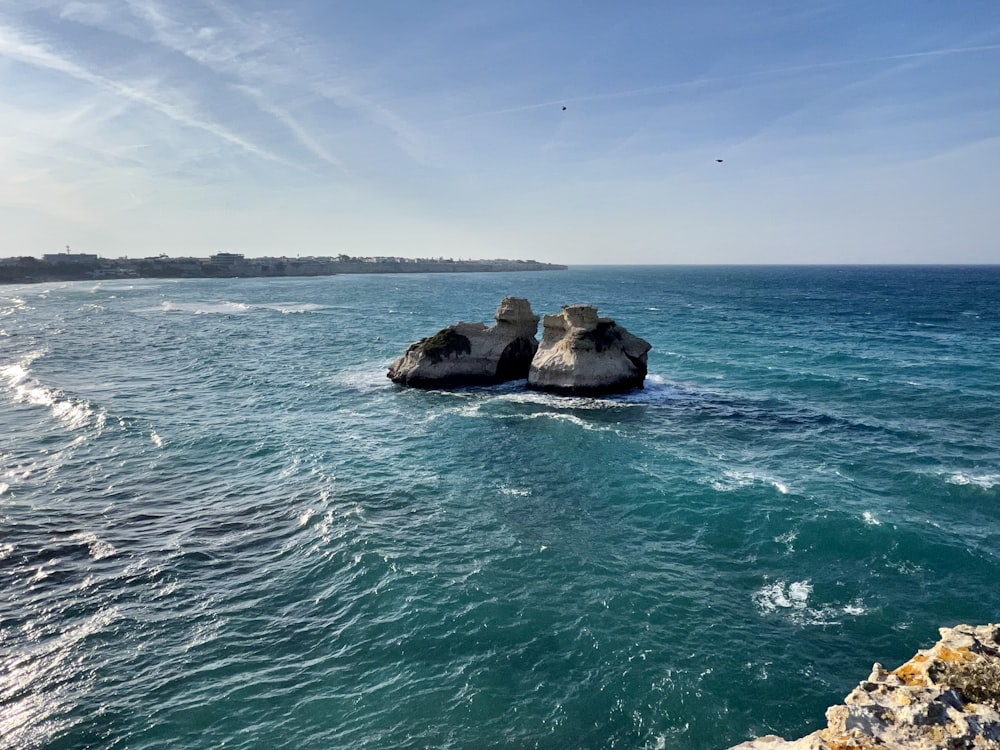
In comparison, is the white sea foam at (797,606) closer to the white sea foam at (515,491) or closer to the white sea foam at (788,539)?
the white sea foam at (788,539)

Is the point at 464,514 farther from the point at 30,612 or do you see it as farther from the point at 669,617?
the point at 30,612

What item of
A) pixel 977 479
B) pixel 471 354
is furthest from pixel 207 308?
pixel 977 479

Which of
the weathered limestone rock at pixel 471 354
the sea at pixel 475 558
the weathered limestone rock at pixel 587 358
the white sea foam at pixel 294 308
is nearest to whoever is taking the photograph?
the sea at pixel 475 558

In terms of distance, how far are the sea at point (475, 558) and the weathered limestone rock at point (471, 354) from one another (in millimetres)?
2919

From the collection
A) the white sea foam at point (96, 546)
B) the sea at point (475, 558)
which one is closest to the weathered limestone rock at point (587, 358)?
the sea at point (475, 558)

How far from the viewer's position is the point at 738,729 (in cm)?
1334

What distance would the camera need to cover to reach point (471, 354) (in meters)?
47.6

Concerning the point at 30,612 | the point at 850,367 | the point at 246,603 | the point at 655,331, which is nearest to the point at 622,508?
the point at 246,603

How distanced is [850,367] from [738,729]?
157ft

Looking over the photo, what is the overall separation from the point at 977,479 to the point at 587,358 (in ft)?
76.2

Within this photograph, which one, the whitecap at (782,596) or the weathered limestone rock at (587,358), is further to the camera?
the weathered limestone rock at (587,358)

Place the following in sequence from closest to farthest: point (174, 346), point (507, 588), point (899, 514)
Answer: point (507, 588)
point (899, 514)
point (174, 346)

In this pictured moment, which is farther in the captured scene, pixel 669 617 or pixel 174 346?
pixel 174 346

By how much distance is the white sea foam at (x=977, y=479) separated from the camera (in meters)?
26.1
